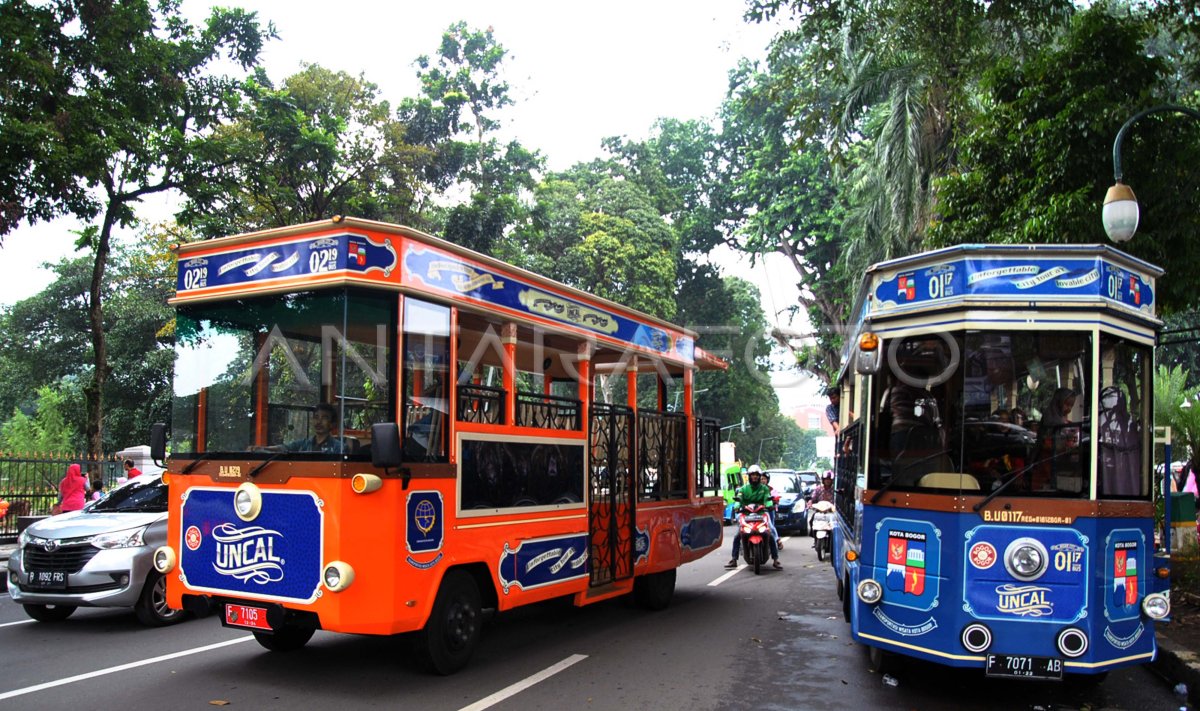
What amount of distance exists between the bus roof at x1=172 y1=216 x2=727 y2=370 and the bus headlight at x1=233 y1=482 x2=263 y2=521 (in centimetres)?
143

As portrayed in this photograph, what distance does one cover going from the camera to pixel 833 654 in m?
7.98

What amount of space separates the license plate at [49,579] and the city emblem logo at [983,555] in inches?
326

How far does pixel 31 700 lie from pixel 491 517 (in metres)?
3.38

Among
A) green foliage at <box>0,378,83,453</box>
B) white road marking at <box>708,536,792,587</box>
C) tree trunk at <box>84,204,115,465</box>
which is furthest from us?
green foliage at <box>0,378,83,453</box>

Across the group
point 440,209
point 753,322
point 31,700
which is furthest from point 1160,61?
point 753,322

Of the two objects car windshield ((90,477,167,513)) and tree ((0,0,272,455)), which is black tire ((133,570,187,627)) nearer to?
car windshield ((90,477,167,513))

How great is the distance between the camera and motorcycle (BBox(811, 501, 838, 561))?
1522 centimetres

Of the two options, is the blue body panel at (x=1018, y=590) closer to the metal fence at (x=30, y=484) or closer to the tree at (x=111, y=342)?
the metal fence at (x=30, y=484)

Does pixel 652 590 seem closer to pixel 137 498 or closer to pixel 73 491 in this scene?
pixel 137 498

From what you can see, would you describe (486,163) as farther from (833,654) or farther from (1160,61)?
(833,654)

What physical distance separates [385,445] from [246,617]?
1.82 metres

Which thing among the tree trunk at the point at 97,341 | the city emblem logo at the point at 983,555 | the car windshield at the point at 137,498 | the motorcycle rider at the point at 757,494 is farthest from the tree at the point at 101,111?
the city emblem logo at the point at 983,555

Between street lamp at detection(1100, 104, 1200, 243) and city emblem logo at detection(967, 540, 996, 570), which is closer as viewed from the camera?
city emblem logo at detection(967, 540, 996, 570)

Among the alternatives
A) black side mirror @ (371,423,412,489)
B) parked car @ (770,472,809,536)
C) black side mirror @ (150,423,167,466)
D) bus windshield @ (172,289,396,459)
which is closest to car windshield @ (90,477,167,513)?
black side mirror @ (150,423,167,466)
